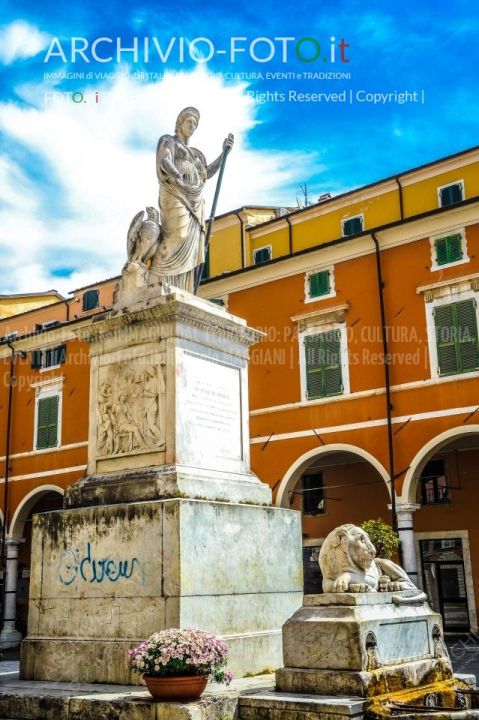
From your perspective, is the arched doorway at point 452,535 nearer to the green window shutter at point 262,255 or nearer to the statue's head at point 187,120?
the green window shutter at point 262,255

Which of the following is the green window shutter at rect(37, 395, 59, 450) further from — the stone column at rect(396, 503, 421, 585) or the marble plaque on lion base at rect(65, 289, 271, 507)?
the marble plaque on lion base at rect(65, 289, 271, 507)

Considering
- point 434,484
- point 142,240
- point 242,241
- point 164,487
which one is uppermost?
point 242,241

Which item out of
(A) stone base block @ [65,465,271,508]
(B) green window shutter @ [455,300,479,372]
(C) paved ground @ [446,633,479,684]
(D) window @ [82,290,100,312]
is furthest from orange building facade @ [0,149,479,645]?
(A) stone base block @ [65,465,271,508]

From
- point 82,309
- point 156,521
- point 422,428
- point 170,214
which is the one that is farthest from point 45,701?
point 82,309

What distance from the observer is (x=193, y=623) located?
7.14m

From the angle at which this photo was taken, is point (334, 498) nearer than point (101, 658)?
No

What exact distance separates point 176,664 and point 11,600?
2361 centimetres

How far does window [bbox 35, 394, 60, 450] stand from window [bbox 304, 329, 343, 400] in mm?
10226

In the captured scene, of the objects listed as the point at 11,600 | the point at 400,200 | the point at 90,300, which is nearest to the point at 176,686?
the point at 400,200

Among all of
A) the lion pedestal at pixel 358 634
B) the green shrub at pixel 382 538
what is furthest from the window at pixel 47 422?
the lion pedestal at pixel 358 634

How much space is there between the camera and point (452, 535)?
23266 mm

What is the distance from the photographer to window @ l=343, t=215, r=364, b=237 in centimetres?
2586

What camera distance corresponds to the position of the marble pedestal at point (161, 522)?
733cm

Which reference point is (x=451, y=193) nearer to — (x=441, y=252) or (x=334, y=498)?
(x=441, y=252)
